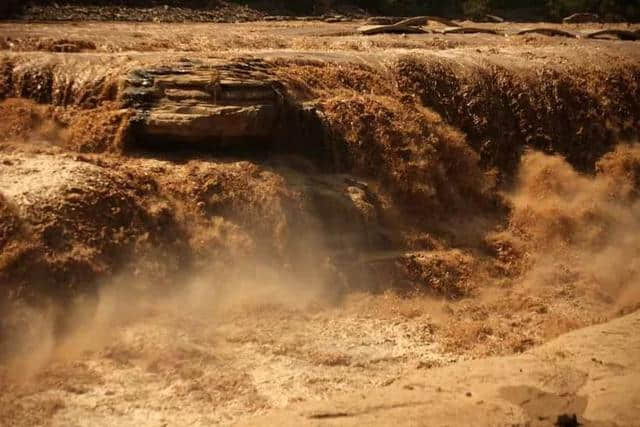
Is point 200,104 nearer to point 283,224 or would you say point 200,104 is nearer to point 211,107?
point 211,107

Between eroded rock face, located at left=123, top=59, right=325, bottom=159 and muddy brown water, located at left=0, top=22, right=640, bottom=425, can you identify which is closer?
muddy brown water, located at left=0, top=22, right=640, bottom=425

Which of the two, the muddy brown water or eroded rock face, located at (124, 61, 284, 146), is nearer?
the muddy brown water

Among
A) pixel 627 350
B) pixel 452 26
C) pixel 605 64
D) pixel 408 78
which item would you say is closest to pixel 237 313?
pixel 627 350

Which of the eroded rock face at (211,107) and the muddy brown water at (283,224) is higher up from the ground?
the eroded rock face at (211,107)

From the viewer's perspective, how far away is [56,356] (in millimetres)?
6184

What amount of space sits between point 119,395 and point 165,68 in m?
3.84

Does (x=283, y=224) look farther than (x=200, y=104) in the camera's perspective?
No

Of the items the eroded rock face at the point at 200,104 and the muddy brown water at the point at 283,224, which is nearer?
the muddy brown water at the point at 283,224

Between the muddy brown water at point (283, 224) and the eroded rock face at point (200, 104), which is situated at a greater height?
the eroded rock face at point (200, 104)

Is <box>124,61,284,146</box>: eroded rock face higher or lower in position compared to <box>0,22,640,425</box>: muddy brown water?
higher

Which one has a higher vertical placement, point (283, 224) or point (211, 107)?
point (211, 107)

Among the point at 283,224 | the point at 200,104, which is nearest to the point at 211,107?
the point at 200,104

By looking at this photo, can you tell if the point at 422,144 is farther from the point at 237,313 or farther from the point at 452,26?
the point at 452,26

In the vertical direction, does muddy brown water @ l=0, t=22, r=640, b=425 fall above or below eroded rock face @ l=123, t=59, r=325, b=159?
below
